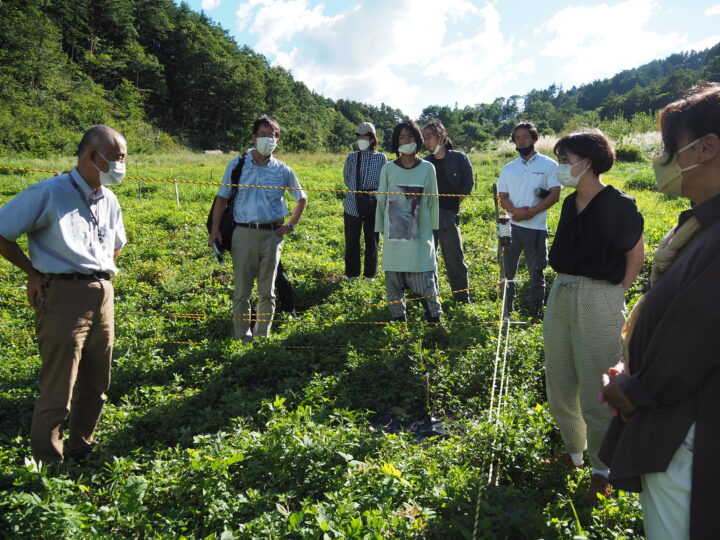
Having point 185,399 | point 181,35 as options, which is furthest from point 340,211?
point 181,35

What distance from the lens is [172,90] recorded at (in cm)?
6262

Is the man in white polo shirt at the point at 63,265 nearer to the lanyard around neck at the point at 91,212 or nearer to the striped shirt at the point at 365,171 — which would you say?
the lanyard around neck at the point at 91,212

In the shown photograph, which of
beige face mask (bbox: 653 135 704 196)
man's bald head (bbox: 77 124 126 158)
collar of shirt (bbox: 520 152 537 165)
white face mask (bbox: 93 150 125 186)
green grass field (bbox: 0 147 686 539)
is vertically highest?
collar of shirt (bbox: 520 152 537 165)

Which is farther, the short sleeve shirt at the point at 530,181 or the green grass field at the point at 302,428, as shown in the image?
the short sleeve shirt at the point at 530,181

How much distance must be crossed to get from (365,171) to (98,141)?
156 inches

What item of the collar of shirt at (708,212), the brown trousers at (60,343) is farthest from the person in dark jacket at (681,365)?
the brown trousers at (60,343)

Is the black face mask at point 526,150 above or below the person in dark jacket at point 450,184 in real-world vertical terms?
above

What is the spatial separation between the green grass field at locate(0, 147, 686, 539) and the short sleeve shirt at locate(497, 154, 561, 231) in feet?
3.79

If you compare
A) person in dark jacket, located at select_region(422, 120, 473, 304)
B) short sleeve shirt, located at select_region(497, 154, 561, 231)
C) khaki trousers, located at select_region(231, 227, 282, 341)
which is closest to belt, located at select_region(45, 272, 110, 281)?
→ khaki trousers, located at select_region(231, 227, 282, 341)

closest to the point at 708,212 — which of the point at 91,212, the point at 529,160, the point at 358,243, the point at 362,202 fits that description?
the point at 91,212

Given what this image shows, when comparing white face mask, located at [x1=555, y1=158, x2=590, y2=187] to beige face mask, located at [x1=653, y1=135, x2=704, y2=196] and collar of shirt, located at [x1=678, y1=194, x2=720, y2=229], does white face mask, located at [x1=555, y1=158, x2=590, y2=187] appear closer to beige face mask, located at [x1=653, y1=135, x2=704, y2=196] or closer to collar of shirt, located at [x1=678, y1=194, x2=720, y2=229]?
beige face mask, located at [x1=653, y1=135, x2=704, y2=196]

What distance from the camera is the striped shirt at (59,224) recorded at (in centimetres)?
289

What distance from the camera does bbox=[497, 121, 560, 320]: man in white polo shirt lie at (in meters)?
5.23

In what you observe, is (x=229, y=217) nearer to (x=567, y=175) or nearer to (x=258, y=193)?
(x=258, y=193)
